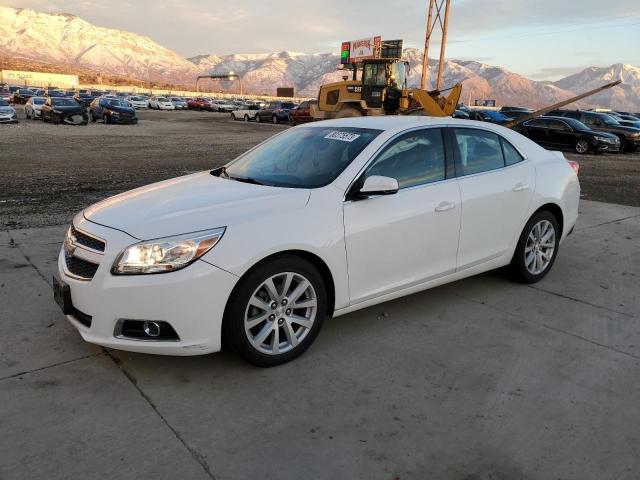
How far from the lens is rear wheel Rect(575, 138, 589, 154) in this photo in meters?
20.2

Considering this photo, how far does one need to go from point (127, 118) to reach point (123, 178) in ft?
71.1

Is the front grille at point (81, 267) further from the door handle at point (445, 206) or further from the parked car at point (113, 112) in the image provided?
→ the parked car at point (113, 112)

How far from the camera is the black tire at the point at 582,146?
20.2 m

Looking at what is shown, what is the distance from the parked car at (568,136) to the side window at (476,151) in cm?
1765

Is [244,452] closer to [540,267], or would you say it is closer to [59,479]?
[59,479]

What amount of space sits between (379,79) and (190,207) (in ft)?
64.4

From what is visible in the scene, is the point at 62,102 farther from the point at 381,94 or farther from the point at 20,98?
the point at 20,98

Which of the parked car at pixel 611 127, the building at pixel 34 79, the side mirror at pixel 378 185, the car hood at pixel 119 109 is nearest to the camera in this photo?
the side mirror at pixel 378 185

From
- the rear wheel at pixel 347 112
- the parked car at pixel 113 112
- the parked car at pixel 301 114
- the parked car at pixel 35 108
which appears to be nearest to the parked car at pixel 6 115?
the parked car at pixel 35 108

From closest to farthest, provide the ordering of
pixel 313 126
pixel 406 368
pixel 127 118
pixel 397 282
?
pixel 406 368 < pixel 397 282 < pixel 313 126 < pixel 127 118

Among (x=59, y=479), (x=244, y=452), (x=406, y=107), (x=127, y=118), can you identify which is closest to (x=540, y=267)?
(x=244, y=452)

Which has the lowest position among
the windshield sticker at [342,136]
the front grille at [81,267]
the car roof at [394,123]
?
the front grille at [81,267]

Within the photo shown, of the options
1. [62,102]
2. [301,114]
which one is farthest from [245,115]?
[62,102]

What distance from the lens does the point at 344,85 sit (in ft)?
76.5
